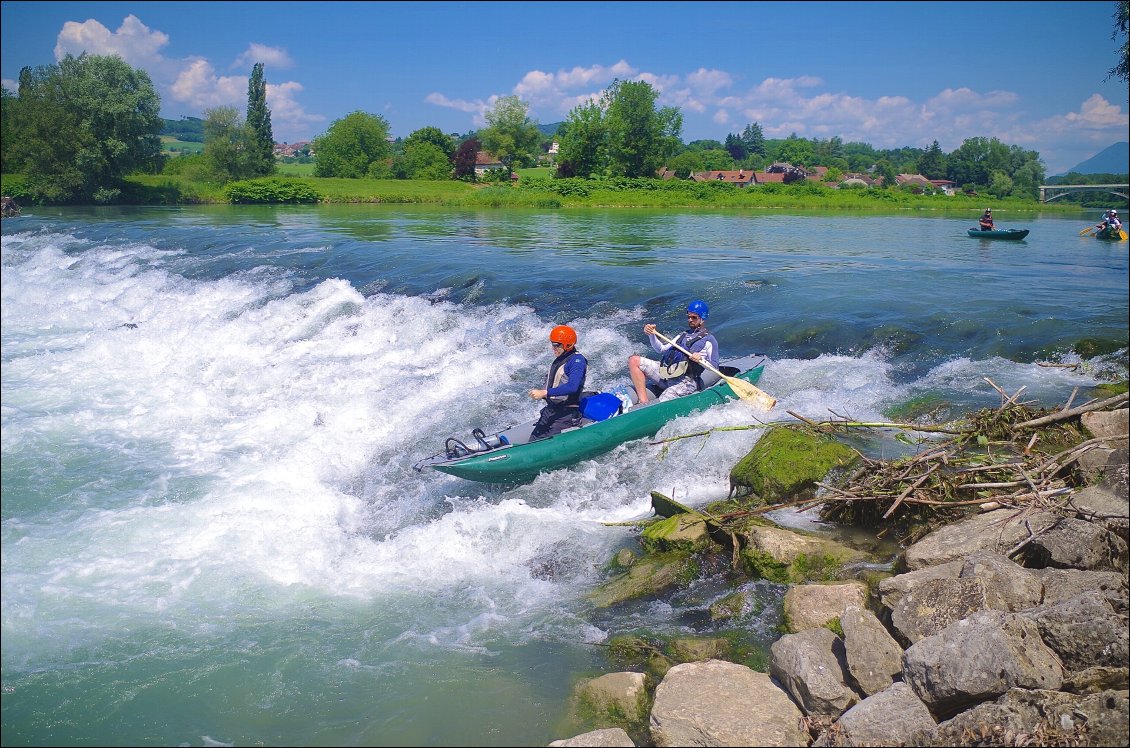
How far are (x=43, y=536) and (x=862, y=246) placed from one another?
27998 mm

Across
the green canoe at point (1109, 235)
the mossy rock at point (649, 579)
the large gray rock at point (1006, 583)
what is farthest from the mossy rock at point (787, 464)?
the green canoe at point (1109, 235)

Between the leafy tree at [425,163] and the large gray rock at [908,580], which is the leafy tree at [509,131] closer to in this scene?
the leafy tree at [425,163]

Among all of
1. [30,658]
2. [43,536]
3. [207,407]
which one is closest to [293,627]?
[30,658]

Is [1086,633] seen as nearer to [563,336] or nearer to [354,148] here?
[563,336]

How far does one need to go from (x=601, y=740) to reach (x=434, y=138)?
86.4 m

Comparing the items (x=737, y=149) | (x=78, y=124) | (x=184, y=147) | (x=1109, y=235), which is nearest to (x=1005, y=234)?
(x=1109, y=235)

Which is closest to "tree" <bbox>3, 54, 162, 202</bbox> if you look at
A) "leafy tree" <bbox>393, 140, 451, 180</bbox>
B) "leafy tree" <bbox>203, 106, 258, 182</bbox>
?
"leafy tree" <bbox>203, 106, 258, 182</bbox>

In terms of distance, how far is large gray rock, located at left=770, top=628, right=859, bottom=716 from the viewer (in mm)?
4363

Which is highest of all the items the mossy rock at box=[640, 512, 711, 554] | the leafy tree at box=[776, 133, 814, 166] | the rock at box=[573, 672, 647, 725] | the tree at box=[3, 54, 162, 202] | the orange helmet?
the leafy tree at box=[776, 133, 814, 166]

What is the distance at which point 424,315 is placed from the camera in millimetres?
16000

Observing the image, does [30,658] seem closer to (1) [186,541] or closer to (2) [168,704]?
(2) [168,704]

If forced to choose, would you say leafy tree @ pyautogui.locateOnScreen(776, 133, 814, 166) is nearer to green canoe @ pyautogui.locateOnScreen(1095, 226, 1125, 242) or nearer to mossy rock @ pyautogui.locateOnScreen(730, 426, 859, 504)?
green canoe @ pyautogui.locateOnScreen(1095, 226, 1125, 242)

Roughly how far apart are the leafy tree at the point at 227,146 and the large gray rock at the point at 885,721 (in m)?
64.8

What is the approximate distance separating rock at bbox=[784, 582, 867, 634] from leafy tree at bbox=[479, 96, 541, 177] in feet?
271
